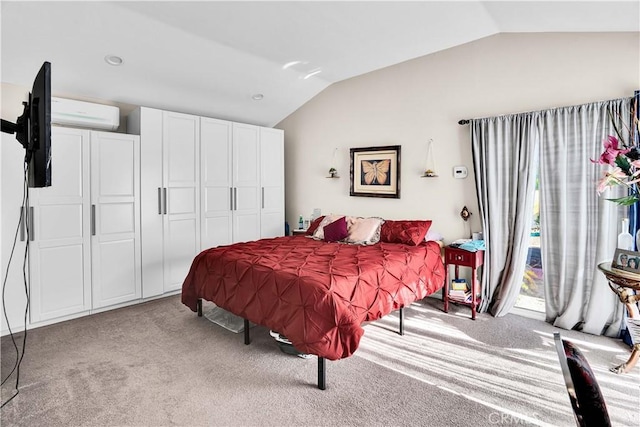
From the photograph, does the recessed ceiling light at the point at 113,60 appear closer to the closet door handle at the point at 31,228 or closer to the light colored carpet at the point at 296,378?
the closet door handle at the point at 31,228

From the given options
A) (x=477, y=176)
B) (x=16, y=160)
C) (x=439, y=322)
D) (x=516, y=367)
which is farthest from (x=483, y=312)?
(x=16, y=160)

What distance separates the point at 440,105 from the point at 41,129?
3.65m

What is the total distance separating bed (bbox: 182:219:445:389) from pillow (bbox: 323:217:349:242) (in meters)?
0.23

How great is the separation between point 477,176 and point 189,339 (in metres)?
3.16

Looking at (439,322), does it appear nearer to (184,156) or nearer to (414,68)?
(414,68)

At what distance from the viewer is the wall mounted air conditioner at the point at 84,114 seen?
3.55 metres

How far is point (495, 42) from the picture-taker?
356 cm

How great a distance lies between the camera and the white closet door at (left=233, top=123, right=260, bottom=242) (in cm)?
484

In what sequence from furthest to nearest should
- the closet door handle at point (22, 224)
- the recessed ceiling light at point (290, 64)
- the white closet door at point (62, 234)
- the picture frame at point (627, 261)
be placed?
the recessed ceiling light at point (290, 64) < the white closet door at point (62, 234) < the closet door handle at point (22, 224) < the picture frame at point (627, 261)

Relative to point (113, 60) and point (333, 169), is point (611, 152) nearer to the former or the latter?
point (333, 169)

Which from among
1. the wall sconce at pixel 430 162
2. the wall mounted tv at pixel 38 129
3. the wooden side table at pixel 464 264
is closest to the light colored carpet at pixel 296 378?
the wooden side table at pixel 464 264

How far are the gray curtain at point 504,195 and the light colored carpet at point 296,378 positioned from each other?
0.38 meters

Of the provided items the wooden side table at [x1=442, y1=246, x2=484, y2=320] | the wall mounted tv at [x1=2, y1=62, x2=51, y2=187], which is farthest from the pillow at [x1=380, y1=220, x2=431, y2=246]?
the wall mounted tv at [x1=2, y1=62, x2=51, y2=187]

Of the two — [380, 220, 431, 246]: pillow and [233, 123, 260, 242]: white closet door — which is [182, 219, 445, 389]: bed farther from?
[233, 123, 260, 242]: white closet door
